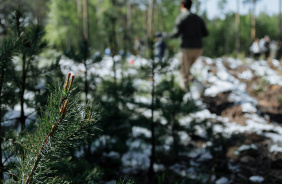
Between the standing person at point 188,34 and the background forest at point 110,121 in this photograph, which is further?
the standing person at point 188,34

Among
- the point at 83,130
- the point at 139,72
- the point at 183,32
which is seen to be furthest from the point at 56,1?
the point at 83,130

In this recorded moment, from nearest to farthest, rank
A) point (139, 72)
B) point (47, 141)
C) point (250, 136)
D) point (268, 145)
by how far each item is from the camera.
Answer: point (47, 141) → point (139, 72) → point (268, 145) → point (250, 136)

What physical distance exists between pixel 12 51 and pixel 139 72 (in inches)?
Result: 70.3

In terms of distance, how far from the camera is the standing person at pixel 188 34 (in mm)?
4922

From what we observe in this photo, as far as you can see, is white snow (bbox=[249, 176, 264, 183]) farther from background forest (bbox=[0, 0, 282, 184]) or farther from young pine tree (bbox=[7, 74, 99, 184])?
young pine tree (bbox=[7, 74, 99, 184])

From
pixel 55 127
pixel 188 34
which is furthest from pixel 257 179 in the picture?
pixel 188 34

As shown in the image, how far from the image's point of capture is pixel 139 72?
9.45 ft

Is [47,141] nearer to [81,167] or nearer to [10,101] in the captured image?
[10,101]

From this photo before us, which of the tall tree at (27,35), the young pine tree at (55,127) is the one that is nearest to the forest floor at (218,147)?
the tall tree at (27,35)

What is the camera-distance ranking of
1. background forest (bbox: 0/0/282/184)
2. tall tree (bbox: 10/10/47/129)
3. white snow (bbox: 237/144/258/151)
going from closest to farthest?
background forest (bbox: 0/0/282/184) → tall tree (bbox: 10/10/47/129) → white snow (bbox: 237/144/258/151)

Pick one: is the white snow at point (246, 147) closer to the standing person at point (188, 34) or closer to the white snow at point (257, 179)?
the white snow at point (257, 179)

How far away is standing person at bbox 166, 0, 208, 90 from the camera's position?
4.92 meters

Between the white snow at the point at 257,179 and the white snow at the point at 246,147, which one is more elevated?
the white snow at the point at 246,147

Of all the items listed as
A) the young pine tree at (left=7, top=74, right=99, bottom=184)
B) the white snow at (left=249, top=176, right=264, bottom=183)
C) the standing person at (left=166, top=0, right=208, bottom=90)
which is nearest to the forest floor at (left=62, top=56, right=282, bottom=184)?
the white snow at (left=249, top=176, right=264, bottom=183)
